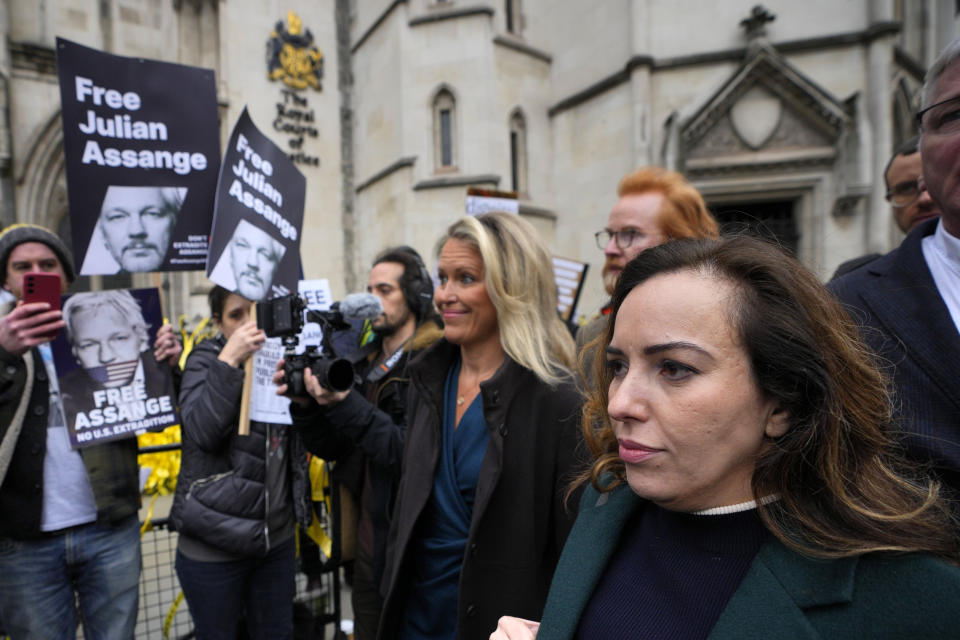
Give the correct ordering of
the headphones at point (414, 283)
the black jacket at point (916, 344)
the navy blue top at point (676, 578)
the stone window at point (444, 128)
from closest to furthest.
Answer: the navy blue top at point (676, 578) → the black jacket at point (916, 344) → the headphones at point (414, 283) → the stone window at point (444, 128)

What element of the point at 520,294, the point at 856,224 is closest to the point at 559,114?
the point at 856,224

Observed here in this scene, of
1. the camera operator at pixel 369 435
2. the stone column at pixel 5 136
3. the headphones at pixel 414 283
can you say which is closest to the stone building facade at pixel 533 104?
the stone column at pixel 5 136

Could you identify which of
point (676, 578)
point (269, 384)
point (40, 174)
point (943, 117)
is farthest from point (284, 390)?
point (40, 174)

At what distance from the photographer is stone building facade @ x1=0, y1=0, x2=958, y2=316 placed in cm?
919

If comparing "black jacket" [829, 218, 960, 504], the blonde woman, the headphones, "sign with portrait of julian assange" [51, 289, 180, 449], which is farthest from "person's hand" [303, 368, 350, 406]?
"black jacket" [829, 218, 960, 504]

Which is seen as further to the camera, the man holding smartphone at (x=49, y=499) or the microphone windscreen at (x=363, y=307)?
the microphone windscreen at (x=363, y=307)

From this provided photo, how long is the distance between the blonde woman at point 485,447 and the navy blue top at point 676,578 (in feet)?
1.98

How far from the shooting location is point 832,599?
800 millimetres

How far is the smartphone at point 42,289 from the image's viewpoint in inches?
77.6

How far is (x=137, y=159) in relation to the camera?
2.26 meters

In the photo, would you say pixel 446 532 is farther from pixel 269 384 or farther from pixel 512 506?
pixel 269 384

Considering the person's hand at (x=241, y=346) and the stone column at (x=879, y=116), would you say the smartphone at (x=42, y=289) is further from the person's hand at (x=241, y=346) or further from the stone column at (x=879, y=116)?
the stone column at (x=879, y=116)

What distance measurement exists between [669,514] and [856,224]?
1052 centimetres

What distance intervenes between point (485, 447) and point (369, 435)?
51 cm
